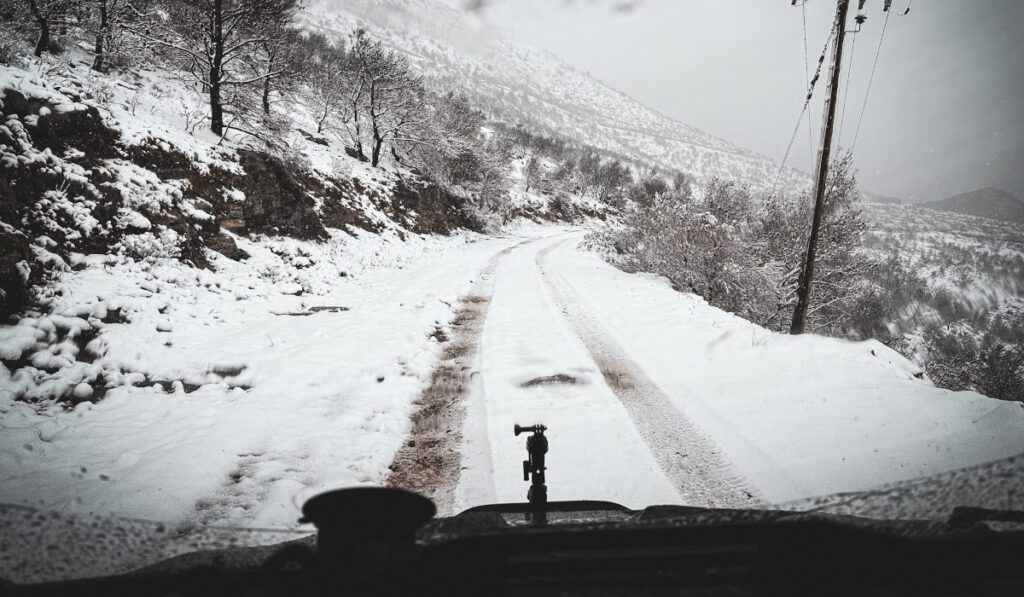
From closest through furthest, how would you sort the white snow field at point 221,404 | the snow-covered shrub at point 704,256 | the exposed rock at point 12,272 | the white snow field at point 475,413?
1. the white snow field at point 221,404
2. the white snow field at point 475,413
3. the exposed rock at point 12,272
4. the snow-covered shrub at point 704,256

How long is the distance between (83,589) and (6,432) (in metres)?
5.29

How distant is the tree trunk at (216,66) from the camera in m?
12.6

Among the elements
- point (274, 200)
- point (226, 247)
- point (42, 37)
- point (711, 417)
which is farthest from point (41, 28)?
point (711, 417)

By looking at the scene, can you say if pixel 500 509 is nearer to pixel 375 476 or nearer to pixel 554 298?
pixel 375 476

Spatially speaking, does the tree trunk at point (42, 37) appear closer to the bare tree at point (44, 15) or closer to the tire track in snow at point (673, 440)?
the bare tree at point (44, 15)

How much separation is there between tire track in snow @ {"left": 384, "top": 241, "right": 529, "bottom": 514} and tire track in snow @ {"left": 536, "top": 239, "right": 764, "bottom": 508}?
2241 millimetres

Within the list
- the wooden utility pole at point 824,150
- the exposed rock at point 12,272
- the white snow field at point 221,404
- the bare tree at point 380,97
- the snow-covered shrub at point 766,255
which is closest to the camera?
the white snow field at point 221,404

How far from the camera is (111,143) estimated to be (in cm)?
920

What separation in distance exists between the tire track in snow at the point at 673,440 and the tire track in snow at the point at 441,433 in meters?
2.24

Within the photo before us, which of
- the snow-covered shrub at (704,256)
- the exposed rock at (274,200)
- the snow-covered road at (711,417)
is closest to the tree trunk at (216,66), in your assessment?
the exposed rock at (274,200)

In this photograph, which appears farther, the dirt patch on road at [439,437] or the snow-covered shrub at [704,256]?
the snow-covered shrub at [704,256]

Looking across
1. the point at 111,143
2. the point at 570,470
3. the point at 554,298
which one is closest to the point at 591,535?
the point at 570,470

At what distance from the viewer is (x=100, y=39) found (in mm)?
12234

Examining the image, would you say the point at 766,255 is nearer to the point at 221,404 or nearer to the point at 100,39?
the point at 221,404
